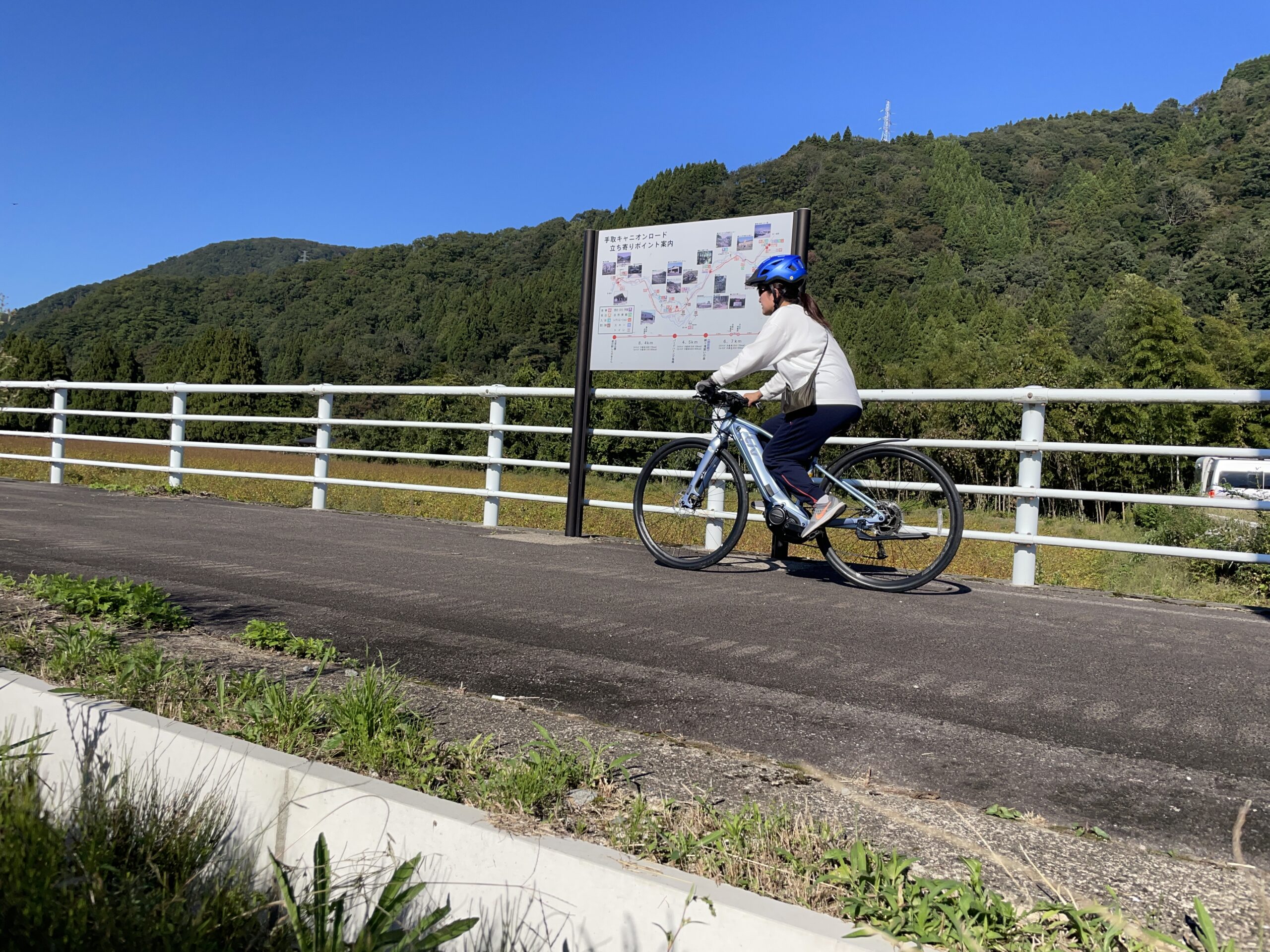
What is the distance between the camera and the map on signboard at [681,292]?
7422 mm

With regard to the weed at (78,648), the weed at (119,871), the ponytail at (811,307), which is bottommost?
the weed at (119,871)

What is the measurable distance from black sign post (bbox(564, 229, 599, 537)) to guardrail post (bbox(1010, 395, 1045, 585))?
318 centimetres

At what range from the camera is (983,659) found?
3.72 meters

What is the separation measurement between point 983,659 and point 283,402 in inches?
2869

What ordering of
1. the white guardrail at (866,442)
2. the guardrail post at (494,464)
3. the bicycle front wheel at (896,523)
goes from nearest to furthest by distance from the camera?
the white guardrail at (866,442)
the bicycle front wheel at (896,523)
the guardrail post at (494,464)

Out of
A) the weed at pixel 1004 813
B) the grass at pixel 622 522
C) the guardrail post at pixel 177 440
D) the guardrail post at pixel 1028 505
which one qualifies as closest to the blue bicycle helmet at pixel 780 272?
the guardrail post at pixel 1028 505

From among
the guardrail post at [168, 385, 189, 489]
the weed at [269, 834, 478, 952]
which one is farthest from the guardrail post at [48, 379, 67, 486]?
the weed at [269, 834, 478, 952]

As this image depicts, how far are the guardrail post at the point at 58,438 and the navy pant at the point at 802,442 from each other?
10205 mm

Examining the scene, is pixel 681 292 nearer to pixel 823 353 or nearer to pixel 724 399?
pixel 724 399

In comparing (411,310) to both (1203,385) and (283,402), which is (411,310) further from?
(1203,385)

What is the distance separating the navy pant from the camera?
18.8 feet

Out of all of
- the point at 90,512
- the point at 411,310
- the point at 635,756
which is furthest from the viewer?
the point at 411,310

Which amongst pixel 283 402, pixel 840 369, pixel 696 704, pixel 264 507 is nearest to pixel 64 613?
pixel 696 704

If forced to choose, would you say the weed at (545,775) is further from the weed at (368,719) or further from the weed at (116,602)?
the weed at (116,602)
